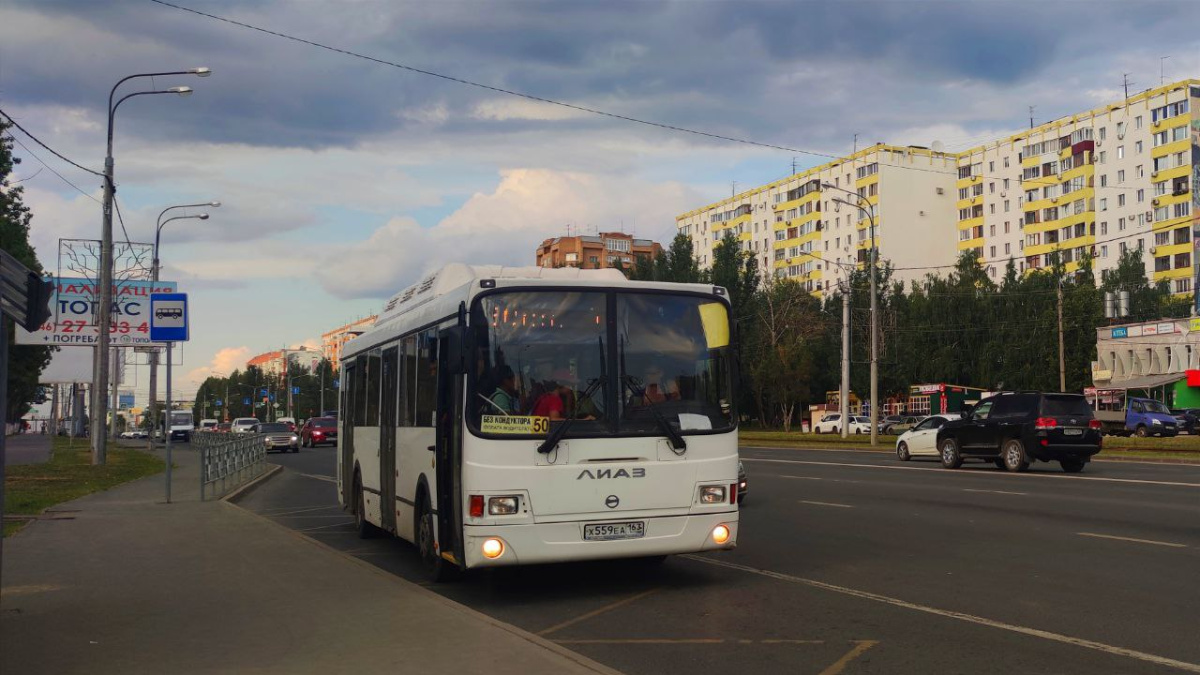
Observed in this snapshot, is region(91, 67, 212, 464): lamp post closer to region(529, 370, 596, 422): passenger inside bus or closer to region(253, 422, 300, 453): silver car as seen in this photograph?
region(253, 422, 300, 453): silver car

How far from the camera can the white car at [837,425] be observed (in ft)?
240

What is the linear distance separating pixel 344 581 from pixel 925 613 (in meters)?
4.94

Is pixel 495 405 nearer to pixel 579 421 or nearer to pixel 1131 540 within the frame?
pixel 579 421

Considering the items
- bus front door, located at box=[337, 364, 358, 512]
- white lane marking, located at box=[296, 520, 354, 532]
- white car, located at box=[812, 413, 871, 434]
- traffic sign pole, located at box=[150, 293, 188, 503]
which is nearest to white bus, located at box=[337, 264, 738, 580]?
bus front door, located at box=[337, 364, 358, 512]

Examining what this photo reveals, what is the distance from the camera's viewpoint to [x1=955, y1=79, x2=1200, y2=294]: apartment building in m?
88.8

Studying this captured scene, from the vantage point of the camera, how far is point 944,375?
8450 centimetres

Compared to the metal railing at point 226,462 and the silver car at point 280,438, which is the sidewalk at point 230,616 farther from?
the silver car at point 280,438

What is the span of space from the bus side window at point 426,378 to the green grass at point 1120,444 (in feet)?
94.0

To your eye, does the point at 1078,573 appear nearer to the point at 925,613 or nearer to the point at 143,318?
the point at 925,613

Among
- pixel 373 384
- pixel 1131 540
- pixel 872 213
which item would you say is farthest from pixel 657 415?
pixel 872 213

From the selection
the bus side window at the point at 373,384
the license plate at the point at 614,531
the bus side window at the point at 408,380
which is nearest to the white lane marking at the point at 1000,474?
the bus side window at the point at 373,384

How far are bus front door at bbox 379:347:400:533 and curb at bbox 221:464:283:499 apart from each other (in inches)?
319

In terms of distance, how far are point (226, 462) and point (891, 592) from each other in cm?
1718

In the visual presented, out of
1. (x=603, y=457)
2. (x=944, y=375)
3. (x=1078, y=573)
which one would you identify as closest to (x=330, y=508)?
(x=603, y=457)
